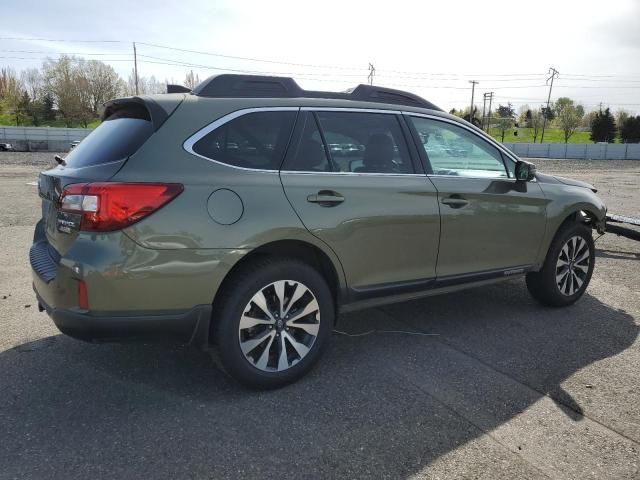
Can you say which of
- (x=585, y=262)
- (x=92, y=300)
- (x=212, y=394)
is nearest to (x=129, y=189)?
(x=92, y=300)

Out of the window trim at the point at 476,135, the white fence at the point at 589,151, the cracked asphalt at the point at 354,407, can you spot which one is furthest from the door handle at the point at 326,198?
the white fence at the point at 589,151

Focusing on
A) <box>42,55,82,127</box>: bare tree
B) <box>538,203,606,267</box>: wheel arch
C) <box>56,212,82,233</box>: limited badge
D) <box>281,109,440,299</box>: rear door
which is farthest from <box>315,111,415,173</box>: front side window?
<box>42,55,82,127</box>: bare tree

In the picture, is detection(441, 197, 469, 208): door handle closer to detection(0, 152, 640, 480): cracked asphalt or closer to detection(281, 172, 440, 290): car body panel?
detection(281, 172, 440, 290): car body panel

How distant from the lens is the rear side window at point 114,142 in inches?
117

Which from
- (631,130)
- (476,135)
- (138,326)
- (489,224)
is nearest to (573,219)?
(489,224)

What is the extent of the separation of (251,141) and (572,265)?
11.3 ft

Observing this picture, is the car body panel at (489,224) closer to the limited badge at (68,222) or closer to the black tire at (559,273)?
the black tire at (559,273)

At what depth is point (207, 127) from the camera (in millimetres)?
3109

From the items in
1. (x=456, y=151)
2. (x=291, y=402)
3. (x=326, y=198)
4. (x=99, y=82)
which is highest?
(x=99, y=82)

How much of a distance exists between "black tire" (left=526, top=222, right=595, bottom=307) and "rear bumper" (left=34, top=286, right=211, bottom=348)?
3.29 m

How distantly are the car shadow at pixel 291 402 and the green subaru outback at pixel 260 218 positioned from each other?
1.22 feet

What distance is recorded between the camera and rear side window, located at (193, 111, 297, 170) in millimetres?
3104

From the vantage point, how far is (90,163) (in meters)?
3.04

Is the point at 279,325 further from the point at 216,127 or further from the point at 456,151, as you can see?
the point at 456,151
